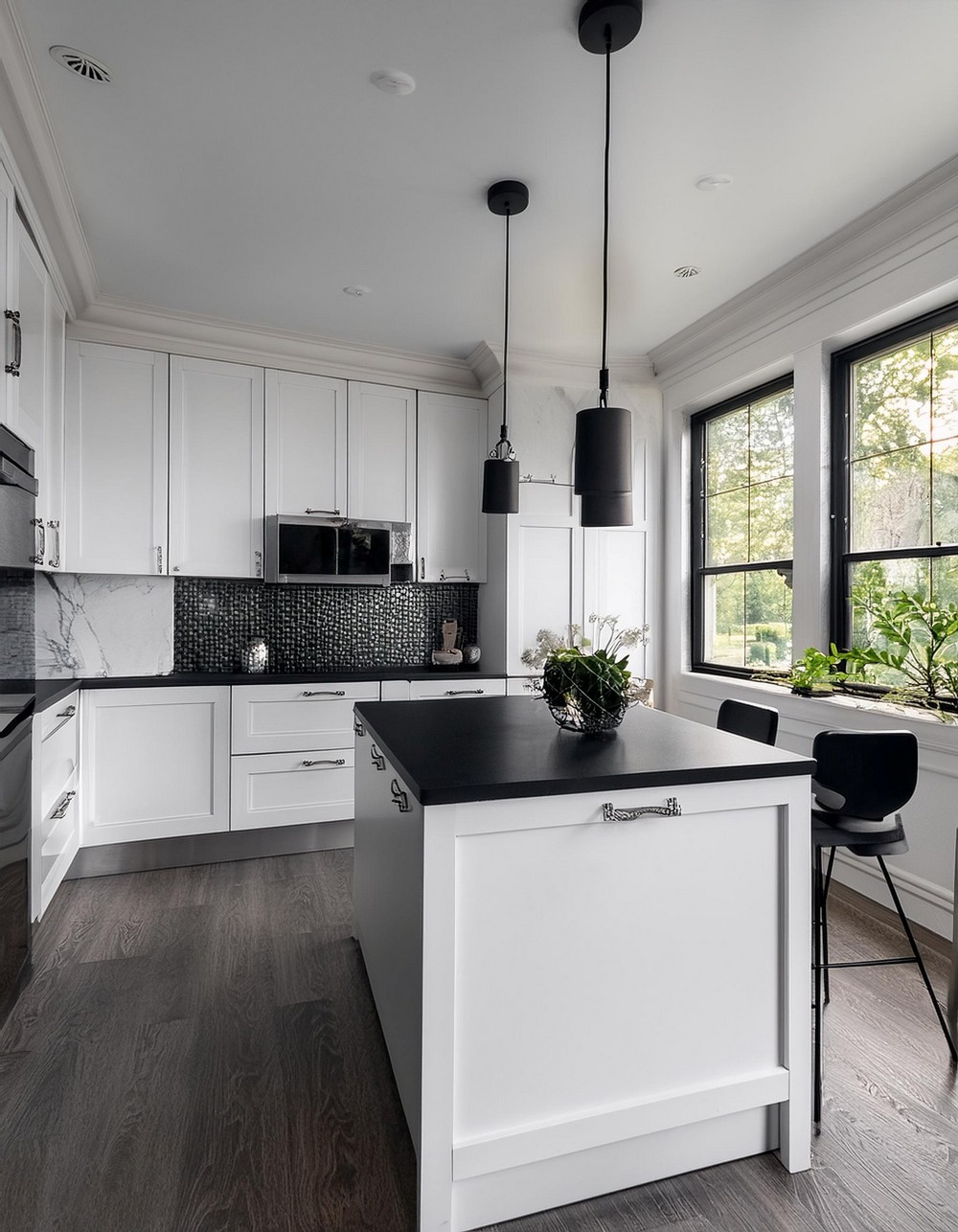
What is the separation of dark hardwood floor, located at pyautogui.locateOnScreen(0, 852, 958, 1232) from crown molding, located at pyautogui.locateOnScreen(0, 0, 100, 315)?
2632 mm

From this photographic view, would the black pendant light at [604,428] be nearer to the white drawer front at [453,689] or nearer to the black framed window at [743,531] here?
the black framed window at [743,531]

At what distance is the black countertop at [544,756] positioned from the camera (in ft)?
4.67

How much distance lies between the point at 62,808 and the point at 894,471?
3.66 metres

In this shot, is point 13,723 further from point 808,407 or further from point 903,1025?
point 808,407

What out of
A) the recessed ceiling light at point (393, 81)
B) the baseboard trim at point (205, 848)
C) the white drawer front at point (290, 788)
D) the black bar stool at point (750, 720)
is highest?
the recessed ceiling light at point (393, 81)

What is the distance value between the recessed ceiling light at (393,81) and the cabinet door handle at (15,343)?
133 centimetres

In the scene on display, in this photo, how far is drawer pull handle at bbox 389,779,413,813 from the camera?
1564 millimetres

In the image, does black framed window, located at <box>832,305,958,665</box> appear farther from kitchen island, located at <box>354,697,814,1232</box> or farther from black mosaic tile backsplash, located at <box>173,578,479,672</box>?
black mosaic tile backsplash, located at <box>173,578,479,672</box>

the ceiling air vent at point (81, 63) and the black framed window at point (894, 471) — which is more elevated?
the ceiling air vent at point (81, 63)

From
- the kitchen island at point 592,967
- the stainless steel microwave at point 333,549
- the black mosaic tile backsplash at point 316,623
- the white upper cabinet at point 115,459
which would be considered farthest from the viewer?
the black mosaic tile backsplash at point 316,623

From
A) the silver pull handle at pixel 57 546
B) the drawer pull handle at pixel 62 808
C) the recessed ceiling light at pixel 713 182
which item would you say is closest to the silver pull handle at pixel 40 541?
the silver pull handle at pixel 57 546

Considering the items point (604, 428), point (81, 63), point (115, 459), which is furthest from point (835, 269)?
point (115, 459)

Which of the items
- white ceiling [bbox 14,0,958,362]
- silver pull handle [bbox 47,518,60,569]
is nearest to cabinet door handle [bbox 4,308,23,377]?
white ceiling [bbox 14,0,958,362]

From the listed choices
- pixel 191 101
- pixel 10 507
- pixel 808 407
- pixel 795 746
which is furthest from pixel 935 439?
pixel 10 507
